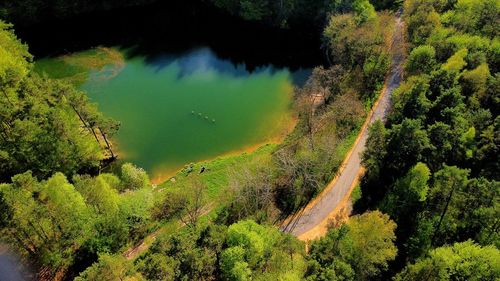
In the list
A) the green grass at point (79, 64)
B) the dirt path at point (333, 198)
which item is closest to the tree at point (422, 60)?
the dirt path at point (333, 198)

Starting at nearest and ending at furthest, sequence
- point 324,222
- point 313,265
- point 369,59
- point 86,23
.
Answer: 1. point 313,265
2. point 324,222
3. point 369,59
4. point 86,23

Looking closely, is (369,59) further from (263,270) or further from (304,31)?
(263,270)

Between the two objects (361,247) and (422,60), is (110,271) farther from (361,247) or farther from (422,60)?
(422,60)

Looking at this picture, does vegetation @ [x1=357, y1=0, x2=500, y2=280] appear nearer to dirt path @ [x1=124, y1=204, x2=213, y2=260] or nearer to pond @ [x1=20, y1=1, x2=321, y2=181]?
pond @ [x1=20, y1=1, x2=321, y2=181]

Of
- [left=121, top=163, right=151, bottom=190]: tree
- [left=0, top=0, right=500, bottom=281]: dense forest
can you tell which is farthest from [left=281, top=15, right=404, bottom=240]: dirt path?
[left=121, top=163, right=151, bottom=190]: tree

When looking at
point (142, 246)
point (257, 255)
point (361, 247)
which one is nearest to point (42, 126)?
point (142, 246)

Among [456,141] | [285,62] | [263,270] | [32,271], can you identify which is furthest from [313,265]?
[285,62]

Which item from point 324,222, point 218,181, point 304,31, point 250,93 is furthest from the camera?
point 304,31
